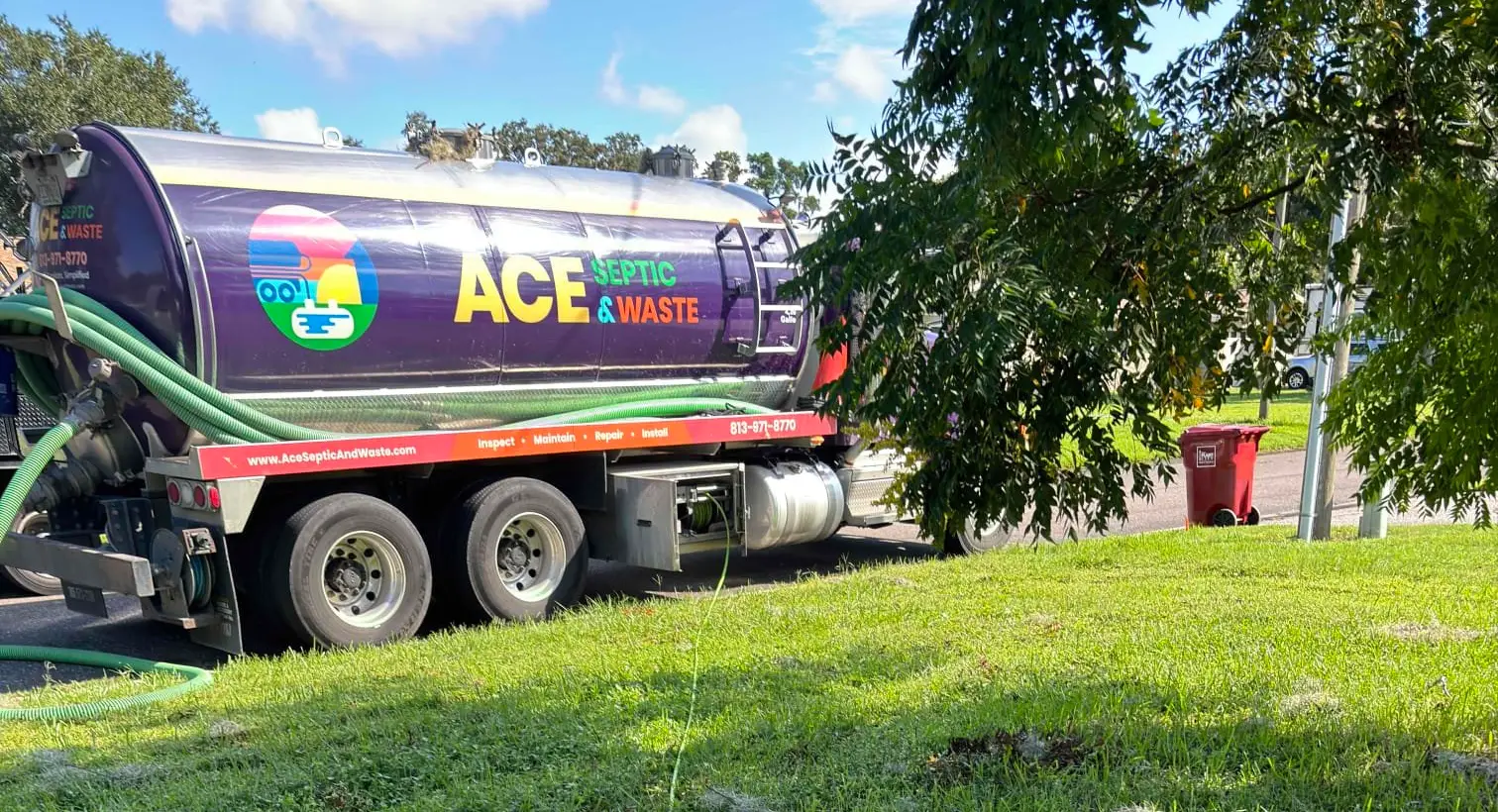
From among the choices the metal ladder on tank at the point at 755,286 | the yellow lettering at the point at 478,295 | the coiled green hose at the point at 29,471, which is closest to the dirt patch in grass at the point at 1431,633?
the metal ladder on tank at the point at 755,286

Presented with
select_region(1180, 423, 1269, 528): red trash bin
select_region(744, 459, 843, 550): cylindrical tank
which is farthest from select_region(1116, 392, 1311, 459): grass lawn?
select_region(744, 459, 843, 550): cylindrical tank

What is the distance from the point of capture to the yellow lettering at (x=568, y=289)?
9.07 metres

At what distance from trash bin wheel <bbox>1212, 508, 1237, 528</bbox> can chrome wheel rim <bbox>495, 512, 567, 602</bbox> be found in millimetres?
6617

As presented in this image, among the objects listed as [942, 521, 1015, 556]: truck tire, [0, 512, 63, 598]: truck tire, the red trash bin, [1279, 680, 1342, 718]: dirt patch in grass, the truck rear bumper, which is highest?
the red trash bin

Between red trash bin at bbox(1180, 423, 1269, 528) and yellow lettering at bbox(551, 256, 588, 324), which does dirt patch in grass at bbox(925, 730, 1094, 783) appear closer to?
yellow lettering at bbox(551, 256, 588, 324)

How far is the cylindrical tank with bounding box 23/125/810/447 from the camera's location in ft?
25.4

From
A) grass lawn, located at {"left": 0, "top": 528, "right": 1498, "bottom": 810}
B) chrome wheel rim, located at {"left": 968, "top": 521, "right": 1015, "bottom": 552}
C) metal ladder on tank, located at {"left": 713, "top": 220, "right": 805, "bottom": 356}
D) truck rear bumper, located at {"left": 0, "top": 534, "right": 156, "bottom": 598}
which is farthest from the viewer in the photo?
chrome wheel rim, located at {"left": 968, "top": 521, "right": 1015, "bottom": 552}

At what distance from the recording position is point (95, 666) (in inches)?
316

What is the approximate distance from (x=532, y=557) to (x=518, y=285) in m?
1.90

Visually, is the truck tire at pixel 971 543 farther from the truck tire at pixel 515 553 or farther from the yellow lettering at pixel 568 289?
the yellow lettering at pixel 568 289

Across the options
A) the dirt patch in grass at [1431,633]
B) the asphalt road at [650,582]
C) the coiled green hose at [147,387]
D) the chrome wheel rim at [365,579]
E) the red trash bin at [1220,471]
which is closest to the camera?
the dirt patch in grass at [1431,633]

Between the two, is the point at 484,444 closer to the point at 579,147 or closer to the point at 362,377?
the point at 362,377

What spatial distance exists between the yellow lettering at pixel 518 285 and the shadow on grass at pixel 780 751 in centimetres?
327

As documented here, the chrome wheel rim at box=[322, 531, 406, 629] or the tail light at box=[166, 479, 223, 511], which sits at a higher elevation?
the tail light at box=[166, 479, 223, 511]
